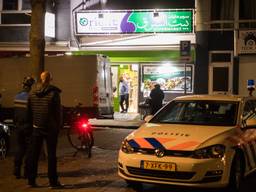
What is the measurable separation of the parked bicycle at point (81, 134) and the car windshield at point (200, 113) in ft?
11.1

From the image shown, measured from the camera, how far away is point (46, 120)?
8.78 meters

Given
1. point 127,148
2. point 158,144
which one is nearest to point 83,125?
point 127,148

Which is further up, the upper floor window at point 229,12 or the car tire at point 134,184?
the upper floor window at point 229,12

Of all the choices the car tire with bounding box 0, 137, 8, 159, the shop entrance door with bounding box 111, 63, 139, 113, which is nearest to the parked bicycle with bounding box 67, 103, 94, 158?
the car tire with bounding box 0, 137, 8, 159

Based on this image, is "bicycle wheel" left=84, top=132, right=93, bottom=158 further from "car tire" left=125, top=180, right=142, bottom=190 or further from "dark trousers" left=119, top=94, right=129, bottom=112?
"dark trousers" left=119, top=94, right=129, bottom=112

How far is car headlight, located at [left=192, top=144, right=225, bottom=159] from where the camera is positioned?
25.6ft

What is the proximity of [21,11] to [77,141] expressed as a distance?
43.1ft

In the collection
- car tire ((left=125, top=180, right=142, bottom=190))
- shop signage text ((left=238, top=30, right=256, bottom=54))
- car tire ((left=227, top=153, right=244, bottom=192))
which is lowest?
car tire ((left=125, top=180, right=142, bottom=190))

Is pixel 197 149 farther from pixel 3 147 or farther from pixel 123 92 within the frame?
pixel 123 92

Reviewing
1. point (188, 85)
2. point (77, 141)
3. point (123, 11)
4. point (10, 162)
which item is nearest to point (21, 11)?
point (123, 11)

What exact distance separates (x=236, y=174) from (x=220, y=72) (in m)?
16.6

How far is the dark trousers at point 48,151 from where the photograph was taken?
347 inches

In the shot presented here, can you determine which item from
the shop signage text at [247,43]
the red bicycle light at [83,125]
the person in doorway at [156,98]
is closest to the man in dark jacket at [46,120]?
the red bicycle light at [83,125]

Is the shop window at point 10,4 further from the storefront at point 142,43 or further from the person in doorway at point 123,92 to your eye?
the person in doorway at point 123,92
